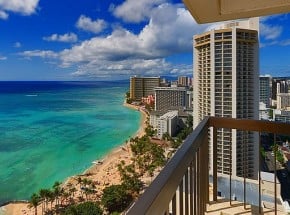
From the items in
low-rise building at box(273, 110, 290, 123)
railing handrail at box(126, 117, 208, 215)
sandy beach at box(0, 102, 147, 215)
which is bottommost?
sandy beach at box(0, 102, 147, 215)

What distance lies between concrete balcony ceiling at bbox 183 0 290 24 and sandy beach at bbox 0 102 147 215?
1427 centimetres

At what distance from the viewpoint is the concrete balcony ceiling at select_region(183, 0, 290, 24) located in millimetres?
1095

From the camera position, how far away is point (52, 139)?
28.6 metres

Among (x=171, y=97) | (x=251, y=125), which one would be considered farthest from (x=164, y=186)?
(x=171, y=97)

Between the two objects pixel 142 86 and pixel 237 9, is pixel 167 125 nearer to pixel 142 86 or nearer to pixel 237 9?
pixel 142 86

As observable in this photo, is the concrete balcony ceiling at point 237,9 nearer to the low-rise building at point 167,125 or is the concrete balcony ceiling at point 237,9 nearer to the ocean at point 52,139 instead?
the ocean at point 52,139

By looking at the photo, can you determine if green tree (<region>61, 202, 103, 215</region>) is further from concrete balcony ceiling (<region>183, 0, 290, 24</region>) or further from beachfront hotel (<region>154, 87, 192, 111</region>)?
beachfront hotel (<region>154, 87, 192, 111</region>)

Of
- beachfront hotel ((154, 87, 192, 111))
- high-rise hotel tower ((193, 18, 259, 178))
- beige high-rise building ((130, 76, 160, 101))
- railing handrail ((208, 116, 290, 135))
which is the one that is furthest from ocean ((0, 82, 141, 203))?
railing handrail ((208, 116, 290, 135))

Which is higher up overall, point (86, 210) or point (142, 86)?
point (142, 86)

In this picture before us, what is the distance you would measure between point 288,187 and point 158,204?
13.9 m

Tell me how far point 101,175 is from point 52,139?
1266cm

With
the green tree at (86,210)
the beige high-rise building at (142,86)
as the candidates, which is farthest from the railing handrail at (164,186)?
the beige high-rise building at (142,86)

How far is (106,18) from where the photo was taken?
52312 mm

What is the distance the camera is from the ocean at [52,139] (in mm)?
18469
